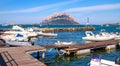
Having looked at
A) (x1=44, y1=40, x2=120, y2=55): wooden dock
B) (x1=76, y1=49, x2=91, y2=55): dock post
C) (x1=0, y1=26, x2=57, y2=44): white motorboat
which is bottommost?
(x1=76, y1=49, x2=91, y2=55): dock post

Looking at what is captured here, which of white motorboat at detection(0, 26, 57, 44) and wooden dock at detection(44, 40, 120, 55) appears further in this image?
white motorboat at detection(0, 26, 57, 44)

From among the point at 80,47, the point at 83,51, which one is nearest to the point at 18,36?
the point at 80,47

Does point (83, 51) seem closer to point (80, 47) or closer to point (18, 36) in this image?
point (80, 47)

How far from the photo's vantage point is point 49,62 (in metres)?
23.9

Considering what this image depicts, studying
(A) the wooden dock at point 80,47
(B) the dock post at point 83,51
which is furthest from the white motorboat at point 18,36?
(B) the dock post at point 83,51

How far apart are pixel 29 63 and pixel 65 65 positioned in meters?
8.14

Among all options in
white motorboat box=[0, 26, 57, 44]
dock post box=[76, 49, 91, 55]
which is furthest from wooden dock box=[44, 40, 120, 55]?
white motorboat box=[0, 26, 57, 44]

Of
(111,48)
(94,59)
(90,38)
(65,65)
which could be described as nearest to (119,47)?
(111,48)

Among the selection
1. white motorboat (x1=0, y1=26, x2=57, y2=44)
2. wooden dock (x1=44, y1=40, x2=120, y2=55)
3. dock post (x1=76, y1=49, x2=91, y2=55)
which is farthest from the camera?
white motorboat (x1=0, y1=26, x2=57, y2=44)

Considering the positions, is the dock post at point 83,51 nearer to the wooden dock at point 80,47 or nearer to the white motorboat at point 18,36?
the wooden dock at point 80,47

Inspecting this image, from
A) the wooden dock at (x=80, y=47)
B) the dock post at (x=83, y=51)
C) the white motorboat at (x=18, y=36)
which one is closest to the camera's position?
the wooden dock at (x=80, y=47)

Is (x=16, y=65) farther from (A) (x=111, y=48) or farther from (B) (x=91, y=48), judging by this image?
(A) (x=111, y=48)

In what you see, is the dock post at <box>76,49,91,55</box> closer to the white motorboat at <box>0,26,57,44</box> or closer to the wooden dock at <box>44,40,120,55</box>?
the wooden dock at <box>44,40,120,55</box>

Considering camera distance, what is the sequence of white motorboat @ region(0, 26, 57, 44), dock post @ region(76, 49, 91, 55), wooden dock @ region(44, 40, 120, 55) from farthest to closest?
white motorboat @ region(0, 26, 57, 44)
dock post @ region(76, 49, 91, 55)
wooden dock @ region(44, 40, 120, 55)
